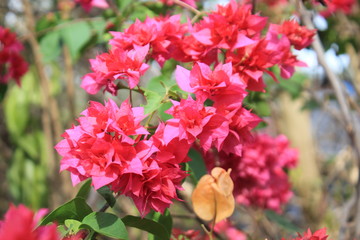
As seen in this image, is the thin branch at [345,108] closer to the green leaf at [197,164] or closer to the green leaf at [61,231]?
the green leaf at [197,164]

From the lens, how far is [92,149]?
59cm

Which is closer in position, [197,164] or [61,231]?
[61,231]

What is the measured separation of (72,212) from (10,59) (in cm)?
67

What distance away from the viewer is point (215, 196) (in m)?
0.61

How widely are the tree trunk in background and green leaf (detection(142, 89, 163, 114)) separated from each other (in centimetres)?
235

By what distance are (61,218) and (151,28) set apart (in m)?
0.34

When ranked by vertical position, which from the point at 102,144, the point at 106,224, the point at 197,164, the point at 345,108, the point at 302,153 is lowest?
the point at 302,153

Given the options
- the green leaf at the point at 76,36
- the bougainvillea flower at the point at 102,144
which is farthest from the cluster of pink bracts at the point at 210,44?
the green leaf at the point at 76,36

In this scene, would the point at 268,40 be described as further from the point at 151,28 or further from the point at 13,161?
the point at 13,161

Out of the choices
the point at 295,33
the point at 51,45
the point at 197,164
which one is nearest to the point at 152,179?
the point at 197,164

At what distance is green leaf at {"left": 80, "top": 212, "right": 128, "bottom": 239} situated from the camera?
60 centimetres

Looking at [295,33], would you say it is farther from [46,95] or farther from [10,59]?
[46,95]

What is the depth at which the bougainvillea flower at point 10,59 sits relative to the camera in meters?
1.18

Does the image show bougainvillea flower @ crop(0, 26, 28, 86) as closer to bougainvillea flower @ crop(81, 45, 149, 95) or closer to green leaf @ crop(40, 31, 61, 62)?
green leaf @ crop(40, 31, 61, 62)
